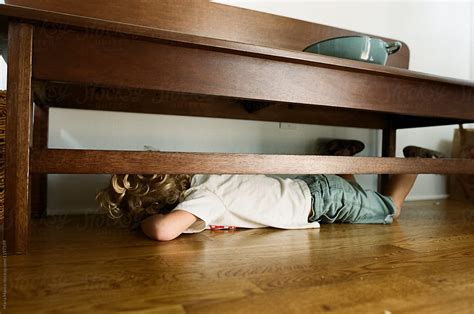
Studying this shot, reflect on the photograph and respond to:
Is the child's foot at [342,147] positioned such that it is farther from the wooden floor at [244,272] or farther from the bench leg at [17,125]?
the bench leg at [17,125]

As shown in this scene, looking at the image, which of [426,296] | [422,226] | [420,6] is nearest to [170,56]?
[426,296]

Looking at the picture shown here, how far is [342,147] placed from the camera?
1.38 m

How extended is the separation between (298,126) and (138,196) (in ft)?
2.72

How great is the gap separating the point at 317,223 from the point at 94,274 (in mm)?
634

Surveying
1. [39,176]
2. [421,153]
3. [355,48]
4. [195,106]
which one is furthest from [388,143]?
[39,176]

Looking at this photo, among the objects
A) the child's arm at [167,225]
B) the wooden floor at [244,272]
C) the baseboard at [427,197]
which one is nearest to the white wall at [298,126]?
the baseboard at [427,197]

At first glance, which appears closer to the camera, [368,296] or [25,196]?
[368,296]

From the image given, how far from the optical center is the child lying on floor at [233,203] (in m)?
0.80

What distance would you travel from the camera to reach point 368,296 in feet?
1.49

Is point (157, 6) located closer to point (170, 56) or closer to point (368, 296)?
point (170, 56)

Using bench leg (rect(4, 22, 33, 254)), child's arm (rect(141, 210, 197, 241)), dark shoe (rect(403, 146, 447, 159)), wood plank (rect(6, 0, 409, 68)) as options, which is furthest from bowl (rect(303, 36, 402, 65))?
bench leg (rect(4, 22, 33, 254))

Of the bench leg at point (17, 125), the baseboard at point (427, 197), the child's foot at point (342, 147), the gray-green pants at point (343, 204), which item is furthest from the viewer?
the baseboard at point (427, 197)

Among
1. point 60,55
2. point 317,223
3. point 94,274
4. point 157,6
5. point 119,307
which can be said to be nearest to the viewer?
point 119,307

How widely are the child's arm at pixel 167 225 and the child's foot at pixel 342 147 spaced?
798mm
